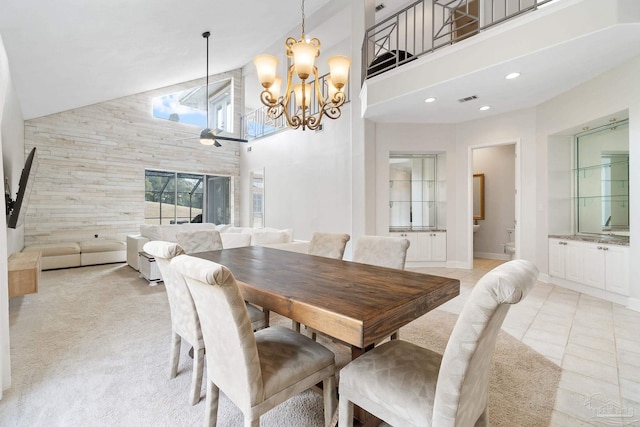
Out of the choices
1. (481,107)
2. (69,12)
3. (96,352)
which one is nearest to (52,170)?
(69,12)

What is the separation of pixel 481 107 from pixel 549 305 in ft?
9.77

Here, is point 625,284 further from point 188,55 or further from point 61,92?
point 61,92

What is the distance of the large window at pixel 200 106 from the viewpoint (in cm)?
750

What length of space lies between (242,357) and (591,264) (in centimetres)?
469

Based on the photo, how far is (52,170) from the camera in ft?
19.6

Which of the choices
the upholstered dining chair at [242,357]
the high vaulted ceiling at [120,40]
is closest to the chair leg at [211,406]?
the upholstered dining chair at [242,357]

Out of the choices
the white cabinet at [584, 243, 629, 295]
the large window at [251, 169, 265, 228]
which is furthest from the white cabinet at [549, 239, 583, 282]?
the large window at [251, 169, 265, 228]

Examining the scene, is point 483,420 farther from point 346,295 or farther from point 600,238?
point 600,238

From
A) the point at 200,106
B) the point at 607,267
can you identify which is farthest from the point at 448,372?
the point at 200,106

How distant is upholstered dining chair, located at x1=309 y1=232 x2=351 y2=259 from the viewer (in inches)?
111

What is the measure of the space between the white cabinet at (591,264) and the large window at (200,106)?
730cm

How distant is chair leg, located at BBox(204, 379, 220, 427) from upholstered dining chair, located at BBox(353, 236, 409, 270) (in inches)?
59.9

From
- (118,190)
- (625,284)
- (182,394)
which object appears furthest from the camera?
(118,190)

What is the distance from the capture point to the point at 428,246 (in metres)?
5.64
